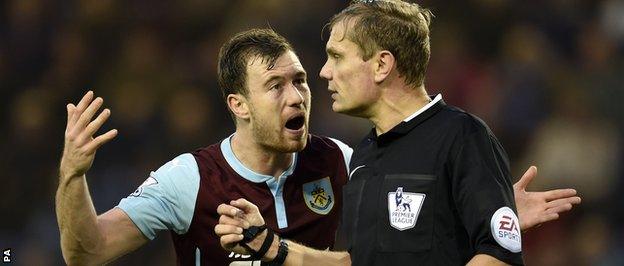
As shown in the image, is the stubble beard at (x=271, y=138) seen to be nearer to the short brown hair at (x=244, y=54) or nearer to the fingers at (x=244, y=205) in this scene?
the short brown hair at (x=244, y=54)

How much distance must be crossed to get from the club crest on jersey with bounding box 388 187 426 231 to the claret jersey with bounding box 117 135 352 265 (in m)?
1.12

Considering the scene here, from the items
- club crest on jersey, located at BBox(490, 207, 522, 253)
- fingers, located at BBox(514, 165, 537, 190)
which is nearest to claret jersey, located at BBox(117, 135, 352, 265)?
fingers, located at BBox(514, 165, 537, 190)

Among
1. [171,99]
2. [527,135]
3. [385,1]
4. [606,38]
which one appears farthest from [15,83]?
[385,1]

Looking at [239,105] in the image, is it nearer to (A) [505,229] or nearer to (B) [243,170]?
(B) [243,170]

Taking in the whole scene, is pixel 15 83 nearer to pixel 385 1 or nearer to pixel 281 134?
pixel 281 134

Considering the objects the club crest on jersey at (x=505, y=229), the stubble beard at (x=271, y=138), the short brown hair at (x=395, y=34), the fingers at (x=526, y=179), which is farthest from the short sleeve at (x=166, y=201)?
the club crest on jersey at (x=505, y=229)

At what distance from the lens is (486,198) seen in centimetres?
338

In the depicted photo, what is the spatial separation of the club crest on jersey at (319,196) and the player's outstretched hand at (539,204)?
91 centimetres

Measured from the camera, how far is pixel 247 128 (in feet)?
15.7

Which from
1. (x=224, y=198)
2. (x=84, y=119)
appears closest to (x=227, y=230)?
(x=84, y=119)

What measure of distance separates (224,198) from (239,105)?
44cm

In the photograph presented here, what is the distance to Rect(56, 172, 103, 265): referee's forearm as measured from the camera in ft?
13.8

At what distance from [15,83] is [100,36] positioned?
814 mm

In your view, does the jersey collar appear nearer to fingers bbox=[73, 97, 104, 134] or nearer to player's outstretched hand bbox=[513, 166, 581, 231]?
fingers bbox=[73, 97, 104, 134]
